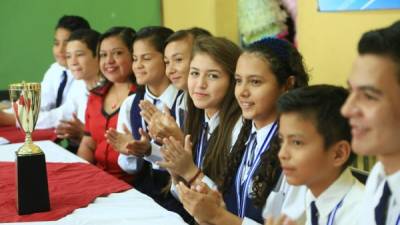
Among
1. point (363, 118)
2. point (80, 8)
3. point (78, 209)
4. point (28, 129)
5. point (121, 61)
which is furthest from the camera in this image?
point (80, 8)

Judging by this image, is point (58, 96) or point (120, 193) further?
point (58, 96)

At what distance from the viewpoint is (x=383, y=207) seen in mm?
1227

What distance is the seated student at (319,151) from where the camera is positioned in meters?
1.48

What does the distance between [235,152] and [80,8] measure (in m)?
3.45

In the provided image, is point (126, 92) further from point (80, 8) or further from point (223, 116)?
point (80, 8)

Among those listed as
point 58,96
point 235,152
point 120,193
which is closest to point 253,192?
point 235,152

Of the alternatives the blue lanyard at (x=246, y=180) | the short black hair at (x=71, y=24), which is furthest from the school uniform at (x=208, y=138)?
the short black hair at (x=71, y=24)

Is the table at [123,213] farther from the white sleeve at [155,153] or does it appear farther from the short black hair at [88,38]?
the short black hair at [88,38]

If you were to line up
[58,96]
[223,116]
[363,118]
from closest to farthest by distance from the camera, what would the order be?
1. [363,118]
2. [223,116]
3. [58,96]

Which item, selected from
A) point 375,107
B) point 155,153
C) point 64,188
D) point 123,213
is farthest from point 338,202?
point 155,153

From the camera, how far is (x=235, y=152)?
2.02m

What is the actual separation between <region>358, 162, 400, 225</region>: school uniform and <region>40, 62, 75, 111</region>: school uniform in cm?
296

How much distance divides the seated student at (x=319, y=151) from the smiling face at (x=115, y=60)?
1.70 meters

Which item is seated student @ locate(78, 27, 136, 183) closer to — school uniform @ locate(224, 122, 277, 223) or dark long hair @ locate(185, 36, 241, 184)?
dark long hair @ locate(185, 36, 241, 184)
